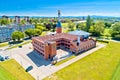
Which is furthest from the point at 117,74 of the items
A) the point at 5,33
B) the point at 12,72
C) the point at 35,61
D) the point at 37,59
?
the point at 5,33

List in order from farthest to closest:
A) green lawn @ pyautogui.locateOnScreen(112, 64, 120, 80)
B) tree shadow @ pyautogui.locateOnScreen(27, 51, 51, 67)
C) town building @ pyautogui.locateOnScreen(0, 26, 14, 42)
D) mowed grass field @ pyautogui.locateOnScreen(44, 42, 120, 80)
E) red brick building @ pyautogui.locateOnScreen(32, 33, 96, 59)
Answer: town building @ pyautogui.locateOnScreen(0, 26, 14, 42) → red brick building @ pyautogui.locateOnScreen(32, 33, 96, 59) → tree shadow @ pyautogui.locateOnScreen(27, 51, 51, 67) → mowed grass field @ pyautogui.locateOnScreen(44, 42, 120, 80) → green lawn @ pyautogui.locateOnScreen(112, 64, 120, 80)

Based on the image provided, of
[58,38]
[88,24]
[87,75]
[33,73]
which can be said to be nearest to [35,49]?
[58,38]

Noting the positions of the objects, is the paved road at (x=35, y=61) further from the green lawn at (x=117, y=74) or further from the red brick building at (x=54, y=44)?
the green lawn at (x=117, y=74)

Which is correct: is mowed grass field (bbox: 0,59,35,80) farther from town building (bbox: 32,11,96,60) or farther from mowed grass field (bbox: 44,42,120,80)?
town building (bbox: 32,11,96,60)

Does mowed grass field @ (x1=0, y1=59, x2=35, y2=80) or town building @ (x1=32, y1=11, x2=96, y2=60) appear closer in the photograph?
mowed grass field @ (x1=0, y1=59, x2=35, y2=80)

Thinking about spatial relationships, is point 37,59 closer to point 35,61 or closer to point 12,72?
point 35,61

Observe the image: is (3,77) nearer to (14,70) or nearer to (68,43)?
(14,70)

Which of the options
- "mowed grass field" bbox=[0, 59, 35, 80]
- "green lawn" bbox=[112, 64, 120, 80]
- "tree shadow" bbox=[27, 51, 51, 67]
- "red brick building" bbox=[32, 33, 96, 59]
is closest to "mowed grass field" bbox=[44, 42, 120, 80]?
"green lawn" bbox=[112, 64, 120, 80]
